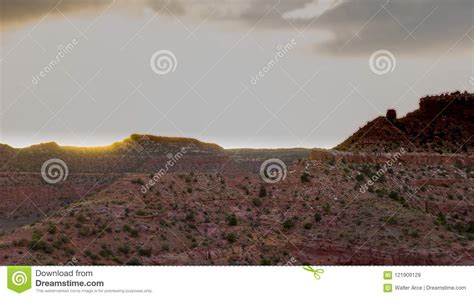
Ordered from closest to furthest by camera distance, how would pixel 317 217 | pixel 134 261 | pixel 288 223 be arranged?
pixel 134 261
pixel 288 223
pixel 317 217

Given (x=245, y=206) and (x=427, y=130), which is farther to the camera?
(x=427, y=130)

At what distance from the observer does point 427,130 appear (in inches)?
2840

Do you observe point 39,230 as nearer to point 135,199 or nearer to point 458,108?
point 135,199

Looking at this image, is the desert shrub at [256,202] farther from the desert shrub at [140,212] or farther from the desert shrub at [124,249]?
the desert shrub at [124,249]

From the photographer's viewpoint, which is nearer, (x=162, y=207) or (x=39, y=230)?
(x=39, y=230)

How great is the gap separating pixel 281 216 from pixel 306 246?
3.67 m

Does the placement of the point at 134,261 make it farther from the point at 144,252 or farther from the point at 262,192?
the point at 262,192

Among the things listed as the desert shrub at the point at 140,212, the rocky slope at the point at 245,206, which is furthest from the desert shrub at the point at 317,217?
the desert shrub at the point at 140,212

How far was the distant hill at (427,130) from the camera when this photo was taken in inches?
2616

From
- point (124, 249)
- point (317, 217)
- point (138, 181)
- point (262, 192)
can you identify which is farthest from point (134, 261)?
point (262, 192)

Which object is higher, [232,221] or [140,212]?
[140,212]

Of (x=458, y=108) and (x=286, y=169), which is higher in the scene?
(x=458, y=108)

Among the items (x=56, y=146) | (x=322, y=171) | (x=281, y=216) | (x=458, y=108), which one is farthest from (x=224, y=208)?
(x=458, y=108)

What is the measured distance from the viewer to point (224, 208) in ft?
170
